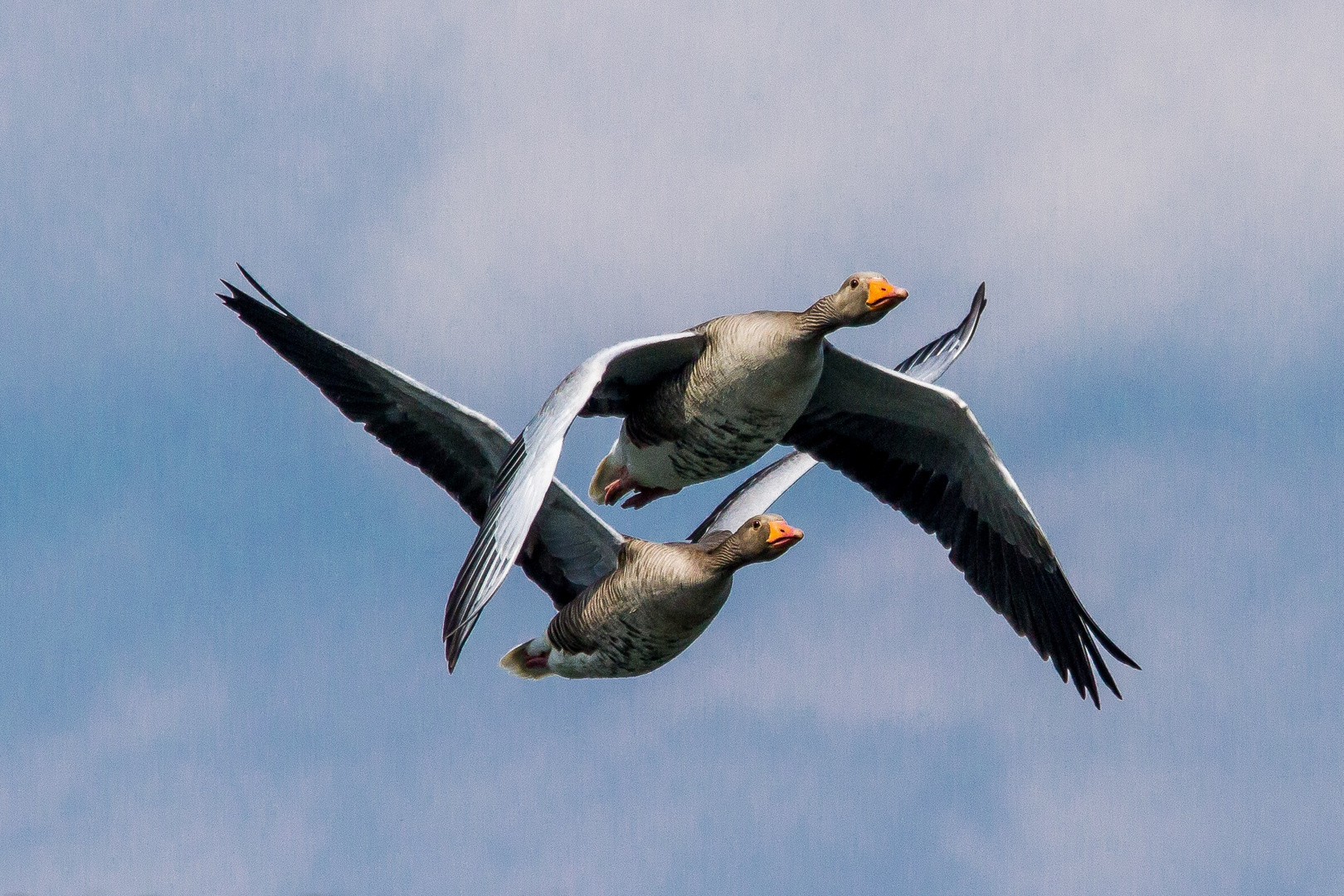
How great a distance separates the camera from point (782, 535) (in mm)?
12602

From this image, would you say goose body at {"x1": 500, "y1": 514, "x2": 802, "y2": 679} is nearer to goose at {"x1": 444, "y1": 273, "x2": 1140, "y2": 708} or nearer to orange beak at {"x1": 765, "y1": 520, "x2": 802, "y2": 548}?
orange beak at {"x1": 765, "y1": 520, "x2": 802, "y2": 548}

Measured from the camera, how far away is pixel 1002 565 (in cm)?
1577

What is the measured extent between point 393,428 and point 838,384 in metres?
3.65

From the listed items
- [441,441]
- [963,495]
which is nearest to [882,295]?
[963,495]

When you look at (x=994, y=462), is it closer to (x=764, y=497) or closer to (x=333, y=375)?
(x=764, y=497)

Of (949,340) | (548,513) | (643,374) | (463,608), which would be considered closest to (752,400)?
(643,374)

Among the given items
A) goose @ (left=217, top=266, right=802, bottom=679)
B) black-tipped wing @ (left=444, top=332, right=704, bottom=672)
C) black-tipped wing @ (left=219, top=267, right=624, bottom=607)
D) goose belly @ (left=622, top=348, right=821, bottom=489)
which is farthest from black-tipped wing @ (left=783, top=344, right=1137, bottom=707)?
black-tipped wing @ (left=444, top=332, right=704, bottom=672)

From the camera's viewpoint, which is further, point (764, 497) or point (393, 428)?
point (764, 497)

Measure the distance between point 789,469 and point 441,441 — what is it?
10.4 feet

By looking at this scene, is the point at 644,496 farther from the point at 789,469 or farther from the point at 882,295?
the point at 882,295

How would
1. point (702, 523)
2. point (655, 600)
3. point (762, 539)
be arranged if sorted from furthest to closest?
point (702, 523), point (655, 600), point (762, 539)

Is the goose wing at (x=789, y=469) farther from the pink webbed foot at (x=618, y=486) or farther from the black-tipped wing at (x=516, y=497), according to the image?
the black-tipped wing at (x=516, y=497)

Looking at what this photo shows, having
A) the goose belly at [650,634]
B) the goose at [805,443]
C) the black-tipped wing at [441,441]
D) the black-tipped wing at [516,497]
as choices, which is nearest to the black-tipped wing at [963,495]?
the goose at [805,443]

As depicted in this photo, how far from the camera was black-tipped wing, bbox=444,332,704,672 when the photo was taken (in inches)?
452
